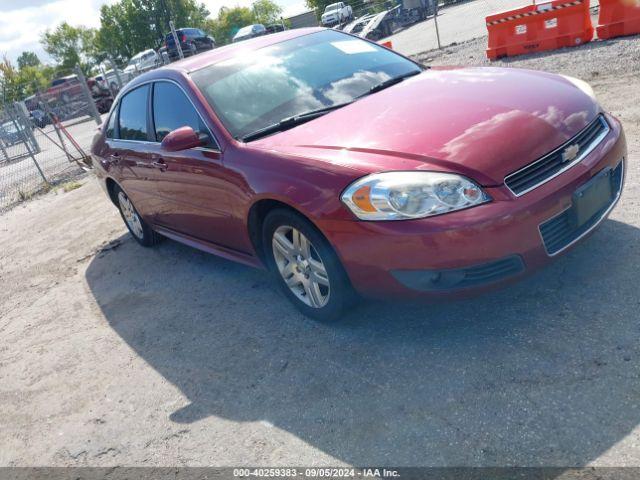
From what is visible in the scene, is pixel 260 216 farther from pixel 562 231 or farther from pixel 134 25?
pixel 134 25

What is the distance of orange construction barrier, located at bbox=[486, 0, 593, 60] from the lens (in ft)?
32.7

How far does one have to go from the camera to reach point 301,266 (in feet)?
11.6

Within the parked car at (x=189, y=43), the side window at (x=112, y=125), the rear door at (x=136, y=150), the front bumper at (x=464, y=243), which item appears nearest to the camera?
the front bumper at (x=464, y=243)

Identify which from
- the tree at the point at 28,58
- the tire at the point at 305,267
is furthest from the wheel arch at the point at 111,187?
the tree at the point at 28,58

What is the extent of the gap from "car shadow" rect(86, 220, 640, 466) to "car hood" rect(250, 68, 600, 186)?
0.85 m

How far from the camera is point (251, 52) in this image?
437 centimetres

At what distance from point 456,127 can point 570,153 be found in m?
0.60

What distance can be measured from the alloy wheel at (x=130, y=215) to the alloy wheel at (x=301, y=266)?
2859 mm

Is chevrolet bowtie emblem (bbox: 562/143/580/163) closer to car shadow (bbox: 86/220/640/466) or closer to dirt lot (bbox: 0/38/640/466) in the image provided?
dirt lot (bbox: 0/38/640/466)

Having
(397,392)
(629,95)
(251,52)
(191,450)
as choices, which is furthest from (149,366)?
(629,95)

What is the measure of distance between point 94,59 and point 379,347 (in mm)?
81335

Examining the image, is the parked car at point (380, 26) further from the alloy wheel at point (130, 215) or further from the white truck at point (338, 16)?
the alloy wheel at point (130, 215)

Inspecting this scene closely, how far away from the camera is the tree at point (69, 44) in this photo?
244 feet

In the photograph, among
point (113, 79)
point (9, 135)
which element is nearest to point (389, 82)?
point (9, 135)
